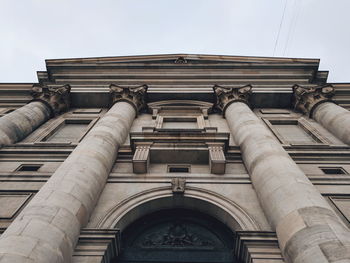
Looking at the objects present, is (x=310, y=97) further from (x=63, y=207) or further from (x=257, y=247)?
(x=63, y=207)

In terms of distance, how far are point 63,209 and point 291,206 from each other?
6.91m

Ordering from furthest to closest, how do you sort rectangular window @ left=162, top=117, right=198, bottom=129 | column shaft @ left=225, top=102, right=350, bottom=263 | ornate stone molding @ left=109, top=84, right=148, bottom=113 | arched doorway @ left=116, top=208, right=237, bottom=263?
ornate stone molding @ left=109, top=84, right=148, bottom=113
rectangular window @ left=162, top=117, right=198, bottom=129
arched doorway @ left=116, top=208, right=237, bottom=263
column shaft @ left=225, top=102, right=350, bottom=263

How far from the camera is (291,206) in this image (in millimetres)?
8398

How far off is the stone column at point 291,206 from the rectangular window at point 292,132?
3.45 meters

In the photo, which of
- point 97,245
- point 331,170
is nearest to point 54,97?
point 97,245

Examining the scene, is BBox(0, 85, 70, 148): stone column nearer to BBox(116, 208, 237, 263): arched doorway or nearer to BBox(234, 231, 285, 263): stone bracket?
BBox(116, 208, 237, 263): arched doorway

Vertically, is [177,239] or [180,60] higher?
[180,60]

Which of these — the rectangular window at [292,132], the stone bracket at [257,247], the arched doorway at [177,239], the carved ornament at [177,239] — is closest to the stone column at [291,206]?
the stone bracket at [257,247]

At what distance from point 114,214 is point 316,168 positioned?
957cm

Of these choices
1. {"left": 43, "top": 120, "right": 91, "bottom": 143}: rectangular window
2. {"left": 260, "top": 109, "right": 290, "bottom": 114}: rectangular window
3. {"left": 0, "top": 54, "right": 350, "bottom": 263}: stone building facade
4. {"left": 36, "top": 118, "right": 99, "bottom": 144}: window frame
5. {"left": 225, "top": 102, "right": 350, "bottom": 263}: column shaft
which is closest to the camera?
{"left": 225, "top": 102, "right": 350, "bottom": 263}: column shaft

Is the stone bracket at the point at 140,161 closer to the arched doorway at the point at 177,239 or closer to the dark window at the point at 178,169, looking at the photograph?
the dark window at the point at 178,169

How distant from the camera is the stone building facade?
26.3 feet

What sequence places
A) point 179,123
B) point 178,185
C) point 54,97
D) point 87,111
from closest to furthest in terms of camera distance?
point 178,185 < point 179,123 < point 54,97 < point 87,111

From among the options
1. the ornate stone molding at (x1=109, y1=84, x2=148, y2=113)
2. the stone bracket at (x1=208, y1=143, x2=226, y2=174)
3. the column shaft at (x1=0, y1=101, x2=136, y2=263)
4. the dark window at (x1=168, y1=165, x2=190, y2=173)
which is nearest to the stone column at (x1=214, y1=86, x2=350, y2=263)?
the stone bracket at (x1=208, y1=143, x2=226, y2=174)
